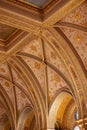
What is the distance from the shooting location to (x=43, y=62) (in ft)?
45.2

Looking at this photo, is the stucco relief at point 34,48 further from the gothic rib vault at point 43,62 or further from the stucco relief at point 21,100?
the stucco relief at point 21,100

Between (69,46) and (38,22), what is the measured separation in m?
1.66

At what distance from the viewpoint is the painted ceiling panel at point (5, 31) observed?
42.2ft

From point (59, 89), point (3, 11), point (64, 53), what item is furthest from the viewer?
point (59, 89)

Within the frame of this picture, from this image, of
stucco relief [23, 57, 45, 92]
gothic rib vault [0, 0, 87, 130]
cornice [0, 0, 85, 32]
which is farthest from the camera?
stucco relief [23, 57, 45, 92]

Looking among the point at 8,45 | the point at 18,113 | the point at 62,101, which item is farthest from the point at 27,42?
the point at 18,113

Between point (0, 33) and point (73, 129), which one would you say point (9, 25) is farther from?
point (73, 129)

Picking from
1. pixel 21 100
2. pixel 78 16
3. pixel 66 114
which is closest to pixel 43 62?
pixel 78 16

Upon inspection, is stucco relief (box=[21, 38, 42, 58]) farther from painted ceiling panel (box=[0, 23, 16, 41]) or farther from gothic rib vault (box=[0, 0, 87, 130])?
painted ceiling panel (box=[0, 23, 16, 41])

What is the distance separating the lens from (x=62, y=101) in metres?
15.9

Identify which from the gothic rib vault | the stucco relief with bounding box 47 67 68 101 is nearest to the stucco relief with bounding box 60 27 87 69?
the gothic rib vault

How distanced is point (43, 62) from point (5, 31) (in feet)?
7.42

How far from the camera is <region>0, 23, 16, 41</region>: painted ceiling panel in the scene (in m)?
12.9

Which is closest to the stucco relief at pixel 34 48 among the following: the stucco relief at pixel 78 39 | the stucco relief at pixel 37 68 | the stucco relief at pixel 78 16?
the stucco relief at pixel 37 68
